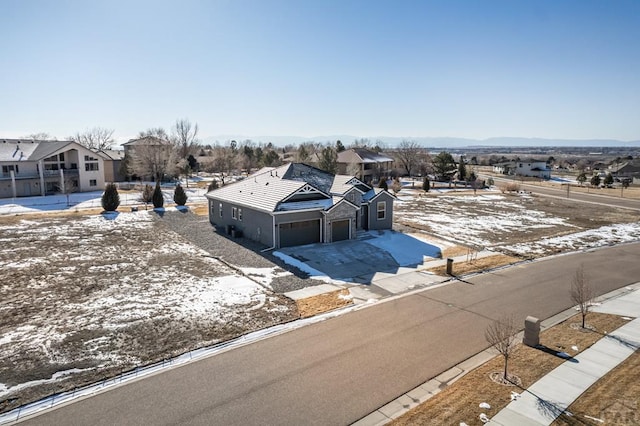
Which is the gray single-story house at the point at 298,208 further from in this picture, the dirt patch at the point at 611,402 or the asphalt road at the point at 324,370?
the dirt patch at the point at 611,402

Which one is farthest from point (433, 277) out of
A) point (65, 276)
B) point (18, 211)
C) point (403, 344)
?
point (18, 211)

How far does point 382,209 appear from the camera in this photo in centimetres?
3278

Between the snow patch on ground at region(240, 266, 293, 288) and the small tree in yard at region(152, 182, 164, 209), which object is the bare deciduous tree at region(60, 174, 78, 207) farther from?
the snow patch on ground at region(240, 266, 293, 288)

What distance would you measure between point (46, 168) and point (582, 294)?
2241 inches

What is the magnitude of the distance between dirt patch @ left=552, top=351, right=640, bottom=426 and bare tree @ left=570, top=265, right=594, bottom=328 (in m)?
3.35

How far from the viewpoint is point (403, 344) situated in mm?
13906

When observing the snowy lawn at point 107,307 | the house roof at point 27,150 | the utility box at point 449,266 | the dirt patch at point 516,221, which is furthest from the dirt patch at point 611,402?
the house roof at point 27,150

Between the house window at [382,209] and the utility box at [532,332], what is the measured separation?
64.0ft

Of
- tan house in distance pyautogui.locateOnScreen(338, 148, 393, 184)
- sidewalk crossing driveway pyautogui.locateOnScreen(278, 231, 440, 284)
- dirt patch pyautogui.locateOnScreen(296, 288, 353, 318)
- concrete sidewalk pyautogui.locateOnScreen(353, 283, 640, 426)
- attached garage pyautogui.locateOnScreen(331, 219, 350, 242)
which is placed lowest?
concrete sidewalk pyautogui.locateOnScreen(353, 283, 640, 426)

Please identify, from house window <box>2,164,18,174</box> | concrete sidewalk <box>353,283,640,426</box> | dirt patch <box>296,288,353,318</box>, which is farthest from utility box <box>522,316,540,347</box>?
house window <box>2,164,18,174</box>

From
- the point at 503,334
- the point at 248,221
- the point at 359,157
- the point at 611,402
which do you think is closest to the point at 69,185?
the point at 248,221

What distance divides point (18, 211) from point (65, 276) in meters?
24.1

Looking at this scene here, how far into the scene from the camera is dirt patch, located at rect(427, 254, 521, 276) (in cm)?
2259

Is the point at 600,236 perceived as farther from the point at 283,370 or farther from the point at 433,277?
the point at 283,370
